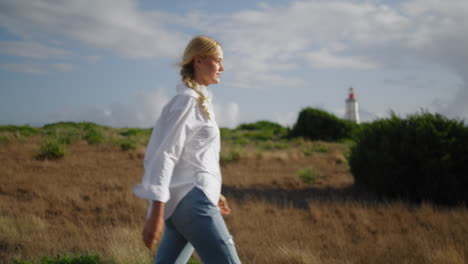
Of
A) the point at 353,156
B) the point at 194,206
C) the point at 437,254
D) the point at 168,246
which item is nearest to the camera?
the point at 194,206

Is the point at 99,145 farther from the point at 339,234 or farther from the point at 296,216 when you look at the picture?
the point at 339,234

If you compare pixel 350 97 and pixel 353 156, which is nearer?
pixel 353 156

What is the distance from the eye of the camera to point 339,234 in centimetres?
543

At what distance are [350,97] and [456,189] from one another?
1232 inches

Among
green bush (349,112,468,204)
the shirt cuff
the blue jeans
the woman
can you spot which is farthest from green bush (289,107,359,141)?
the shirt cuff

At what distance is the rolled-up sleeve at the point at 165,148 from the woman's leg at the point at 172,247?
1.14 ft

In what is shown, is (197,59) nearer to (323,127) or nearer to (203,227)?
(203,227)

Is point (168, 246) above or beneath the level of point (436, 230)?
above

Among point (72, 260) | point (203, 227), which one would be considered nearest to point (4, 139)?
point (72, 260)

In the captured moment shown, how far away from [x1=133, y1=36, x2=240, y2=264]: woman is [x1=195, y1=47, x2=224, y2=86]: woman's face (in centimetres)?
3

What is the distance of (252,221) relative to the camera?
619cm

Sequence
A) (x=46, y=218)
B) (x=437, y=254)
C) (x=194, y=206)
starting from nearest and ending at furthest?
(x=194, y=206) → (x=437, y=254) → (x=46, y=218)

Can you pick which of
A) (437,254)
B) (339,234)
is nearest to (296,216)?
(339,234)

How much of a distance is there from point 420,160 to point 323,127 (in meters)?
19.6
